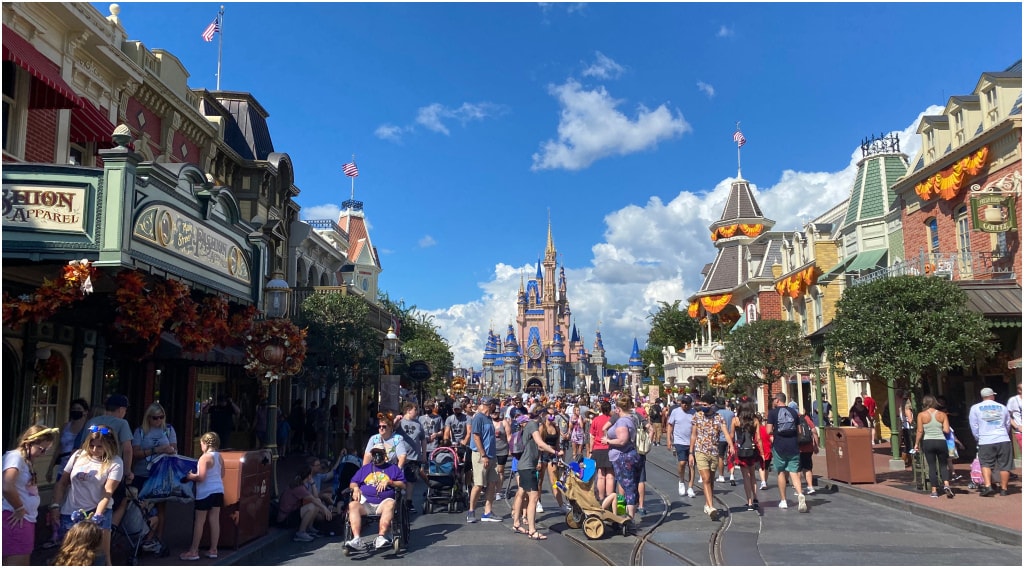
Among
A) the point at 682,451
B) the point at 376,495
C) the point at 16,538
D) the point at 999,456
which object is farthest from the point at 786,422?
the point at 16,538

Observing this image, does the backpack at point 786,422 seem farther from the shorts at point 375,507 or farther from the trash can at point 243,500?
the trash can at point 243,500

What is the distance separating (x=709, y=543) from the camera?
8.45 m

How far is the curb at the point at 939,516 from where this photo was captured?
851 cm

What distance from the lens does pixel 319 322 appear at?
1958 cm

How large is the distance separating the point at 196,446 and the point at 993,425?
16730mm

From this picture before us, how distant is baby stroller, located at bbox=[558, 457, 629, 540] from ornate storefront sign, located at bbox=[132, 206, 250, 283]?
566 centimetres

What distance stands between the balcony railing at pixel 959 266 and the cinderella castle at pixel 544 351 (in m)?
109

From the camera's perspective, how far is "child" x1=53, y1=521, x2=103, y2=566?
4.51 metres

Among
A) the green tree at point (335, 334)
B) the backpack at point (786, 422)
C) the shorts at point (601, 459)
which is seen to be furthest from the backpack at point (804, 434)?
the green tree at point (335, 334)

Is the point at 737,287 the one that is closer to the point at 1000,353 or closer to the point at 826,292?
the point at 826,292

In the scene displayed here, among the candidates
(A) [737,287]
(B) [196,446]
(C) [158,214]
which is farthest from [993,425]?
(A) [737,287]

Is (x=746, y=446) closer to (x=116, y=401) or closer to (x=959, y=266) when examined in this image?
(x=116, y=401)

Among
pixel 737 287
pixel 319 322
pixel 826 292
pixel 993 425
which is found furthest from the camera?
pixel 737 287

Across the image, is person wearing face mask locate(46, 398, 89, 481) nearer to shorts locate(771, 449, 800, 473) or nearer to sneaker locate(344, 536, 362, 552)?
sneaker locate(344, 536, 362, 552)
